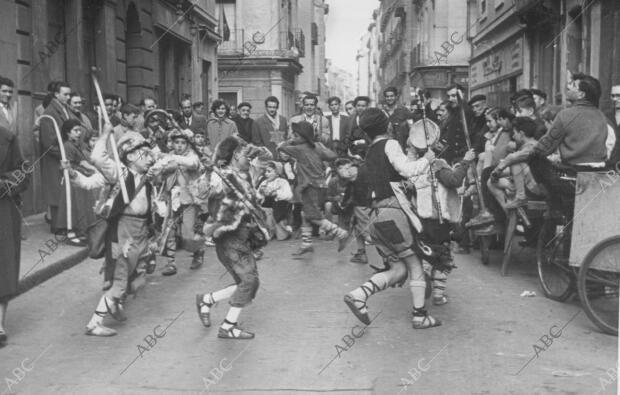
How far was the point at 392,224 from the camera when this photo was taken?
666 centimetres

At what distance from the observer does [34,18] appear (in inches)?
544

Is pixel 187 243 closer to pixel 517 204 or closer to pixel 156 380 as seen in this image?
pixel 517 204

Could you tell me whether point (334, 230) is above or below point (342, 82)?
below

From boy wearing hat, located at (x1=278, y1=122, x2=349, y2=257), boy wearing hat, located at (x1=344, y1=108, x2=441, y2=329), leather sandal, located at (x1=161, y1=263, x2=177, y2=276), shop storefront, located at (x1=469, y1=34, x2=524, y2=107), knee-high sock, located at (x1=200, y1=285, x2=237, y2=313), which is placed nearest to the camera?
boy wearing hat, located at (x1=344, y1=108, x2=441, y2=329)

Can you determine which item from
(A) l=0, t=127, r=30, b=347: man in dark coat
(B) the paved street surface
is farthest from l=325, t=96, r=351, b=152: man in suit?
(A) l=0, t=127, r=30, b=347: man in dark coat

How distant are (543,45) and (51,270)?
587 inches

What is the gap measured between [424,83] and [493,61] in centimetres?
1244

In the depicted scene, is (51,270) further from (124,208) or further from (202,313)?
(202,313)

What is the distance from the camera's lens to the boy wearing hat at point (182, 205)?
8945mm

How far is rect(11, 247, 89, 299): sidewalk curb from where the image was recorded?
834cm

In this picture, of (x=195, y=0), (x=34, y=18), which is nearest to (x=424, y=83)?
(x=195, y=0)

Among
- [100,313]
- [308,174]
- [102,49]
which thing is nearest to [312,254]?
[308,174]

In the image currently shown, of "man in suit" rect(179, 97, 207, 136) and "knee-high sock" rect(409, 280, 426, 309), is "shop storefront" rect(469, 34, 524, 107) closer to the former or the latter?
"man in suit" rect(179, 97, 207, 136)

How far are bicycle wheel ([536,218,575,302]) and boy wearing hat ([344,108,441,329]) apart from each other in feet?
4.61
